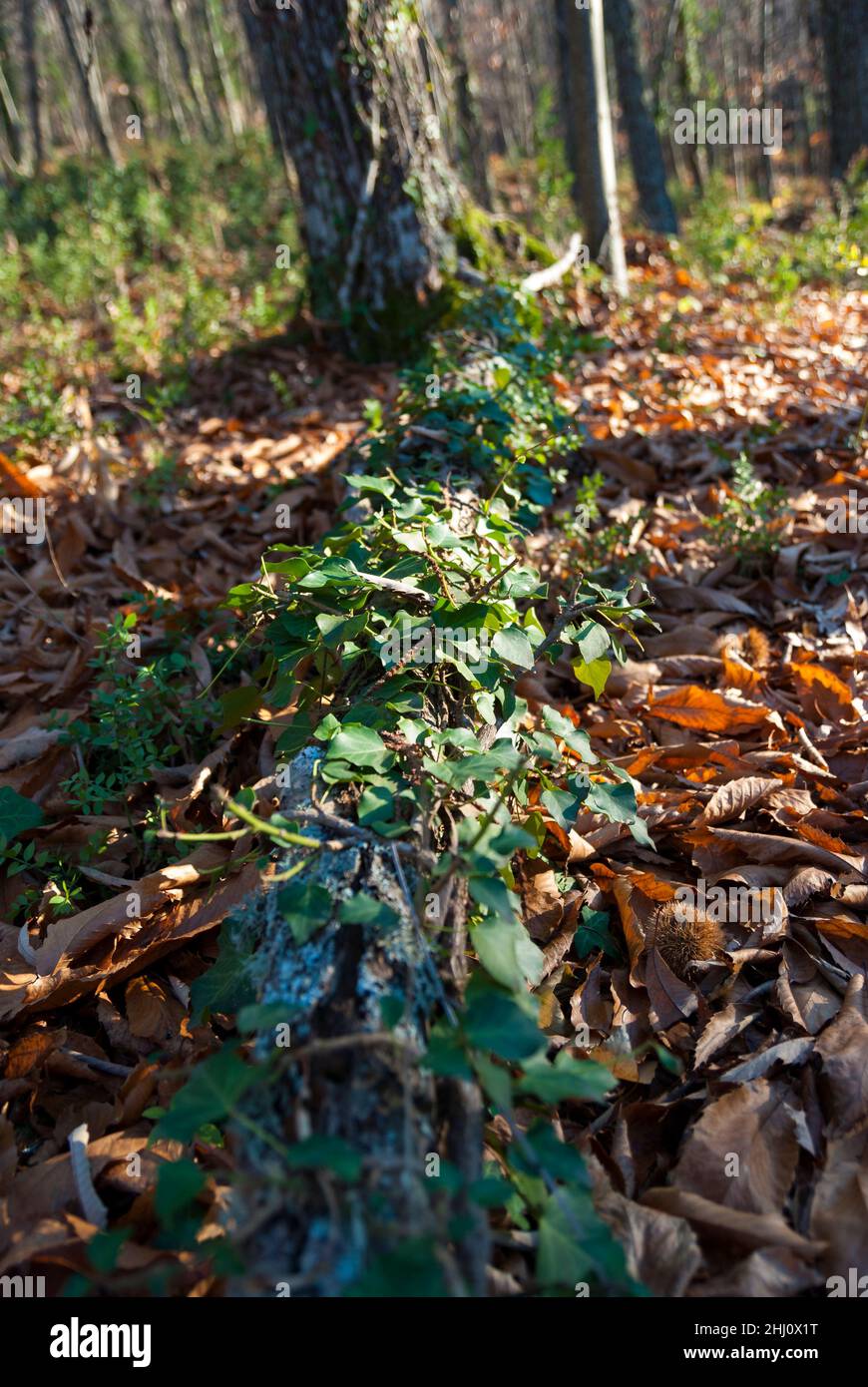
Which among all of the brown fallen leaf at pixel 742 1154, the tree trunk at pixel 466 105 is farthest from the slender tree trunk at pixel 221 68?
the brown fallen leaf at pixel 742 1154

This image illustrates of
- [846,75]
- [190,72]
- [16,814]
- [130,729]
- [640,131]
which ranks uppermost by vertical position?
A: [190,72]

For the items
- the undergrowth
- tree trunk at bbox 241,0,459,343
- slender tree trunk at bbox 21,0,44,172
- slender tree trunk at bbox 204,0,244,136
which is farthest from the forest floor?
slender tree trunk at bbox 204,0,244,136

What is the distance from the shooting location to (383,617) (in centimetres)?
198

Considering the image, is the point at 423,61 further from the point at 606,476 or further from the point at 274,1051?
the point at 274,1051

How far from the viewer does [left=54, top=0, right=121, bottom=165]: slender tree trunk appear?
6.91 metres

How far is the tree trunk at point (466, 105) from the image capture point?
967 centimetres

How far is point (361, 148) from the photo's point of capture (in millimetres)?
4629
